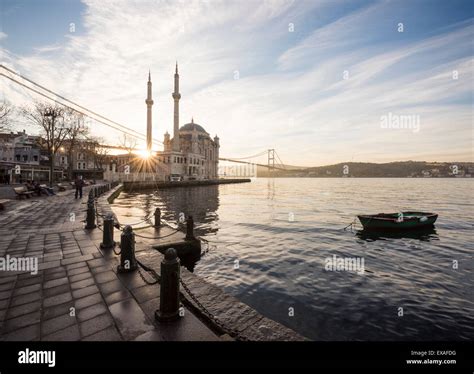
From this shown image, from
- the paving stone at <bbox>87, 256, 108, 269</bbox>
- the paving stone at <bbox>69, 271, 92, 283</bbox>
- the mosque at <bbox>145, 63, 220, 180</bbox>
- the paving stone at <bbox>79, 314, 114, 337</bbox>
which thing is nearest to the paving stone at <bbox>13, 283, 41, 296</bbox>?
the paving stone at <bbox>69, 271, 92, 283</bbox>

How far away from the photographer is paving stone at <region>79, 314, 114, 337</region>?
9.75ft

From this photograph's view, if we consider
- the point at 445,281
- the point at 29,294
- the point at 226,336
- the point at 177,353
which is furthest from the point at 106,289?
the point at 445,281

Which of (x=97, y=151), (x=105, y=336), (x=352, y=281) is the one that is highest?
(x=97, y=151)

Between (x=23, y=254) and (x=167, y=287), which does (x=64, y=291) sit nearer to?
(x=167, y=287)

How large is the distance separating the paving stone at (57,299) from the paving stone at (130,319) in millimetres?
916

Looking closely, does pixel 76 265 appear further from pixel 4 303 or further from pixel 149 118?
pixel 149 118

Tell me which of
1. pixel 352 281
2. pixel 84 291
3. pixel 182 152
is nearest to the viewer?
pixel 84 291

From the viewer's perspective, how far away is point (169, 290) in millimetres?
3256

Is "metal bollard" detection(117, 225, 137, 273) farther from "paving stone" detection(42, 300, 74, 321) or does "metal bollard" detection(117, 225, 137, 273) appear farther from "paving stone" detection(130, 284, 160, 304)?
"paving stone" detection(42, 300, 74, 321)

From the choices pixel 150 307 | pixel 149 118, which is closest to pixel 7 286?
pixel 150 307

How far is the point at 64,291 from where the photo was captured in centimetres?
402

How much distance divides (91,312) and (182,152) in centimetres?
6928

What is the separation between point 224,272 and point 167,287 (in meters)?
5.11

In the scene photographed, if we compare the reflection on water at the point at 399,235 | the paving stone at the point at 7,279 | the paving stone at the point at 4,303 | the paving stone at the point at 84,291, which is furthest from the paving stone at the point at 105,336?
the reflection on water at the point at 399,235
